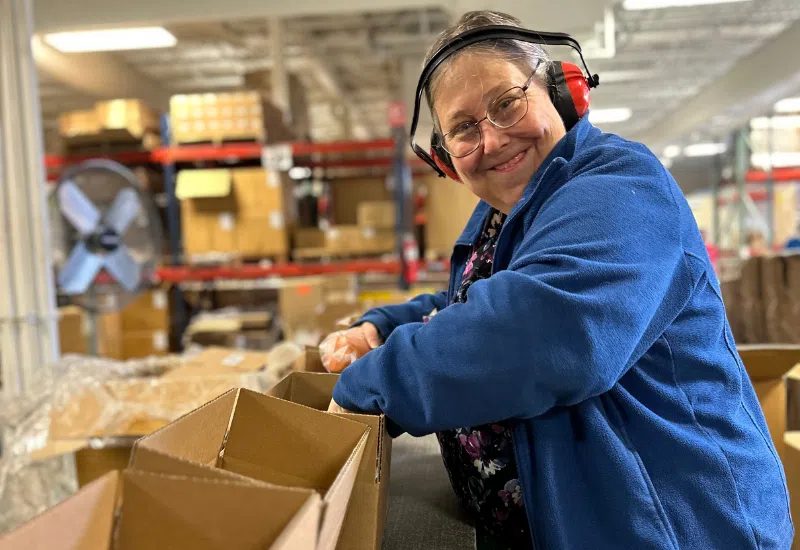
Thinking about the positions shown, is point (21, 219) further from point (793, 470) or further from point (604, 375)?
point (793, 470)

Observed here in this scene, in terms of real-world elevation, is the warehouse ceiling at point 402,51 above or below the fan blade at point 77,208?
above

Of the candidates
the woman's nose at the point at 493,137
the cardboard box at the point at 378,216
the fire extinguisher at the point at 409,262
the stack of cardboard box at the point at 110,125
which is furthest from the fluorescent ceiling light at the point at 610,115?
the woman's nose at the point at 493,137

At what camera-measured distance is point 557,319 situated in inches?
30.0

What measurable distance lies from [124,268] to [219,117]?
181 centimetres

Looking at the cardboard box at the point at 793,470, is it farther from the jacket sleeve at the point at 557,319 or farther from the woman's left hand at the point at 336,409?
the woman's left hand at the point at 336,409

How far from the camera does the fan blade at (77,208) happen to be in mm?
3643

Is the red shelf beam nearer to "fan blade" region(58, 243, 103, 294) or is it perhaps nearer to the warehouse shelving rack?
the warehouse shelving rack

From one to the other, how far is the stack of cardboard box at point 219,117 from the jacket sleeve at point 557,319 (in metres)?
4.60

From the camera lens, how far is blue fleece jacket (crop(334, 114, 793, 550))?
30.6 inches

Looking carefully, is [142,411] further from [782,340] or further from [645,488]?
[782,340]

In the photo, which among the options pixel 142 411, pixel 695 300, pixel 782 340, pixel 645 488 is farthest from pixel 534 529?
pixel 782 340

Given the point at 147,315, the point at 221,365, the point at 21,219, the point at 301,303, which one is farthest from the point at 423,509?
the point at 147,315

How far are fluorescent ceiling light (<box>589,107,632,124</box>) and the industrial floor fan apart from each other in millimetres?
10398

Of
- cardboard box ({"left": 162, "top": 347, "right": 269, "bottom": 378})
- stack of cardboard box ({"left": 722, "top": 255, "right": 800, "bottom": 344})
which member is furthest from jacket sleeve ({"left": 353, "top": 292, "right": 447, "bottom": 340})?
stack of cardboard box ({"left": 722, "top": 255, "right": 800, "bottom": 344})
